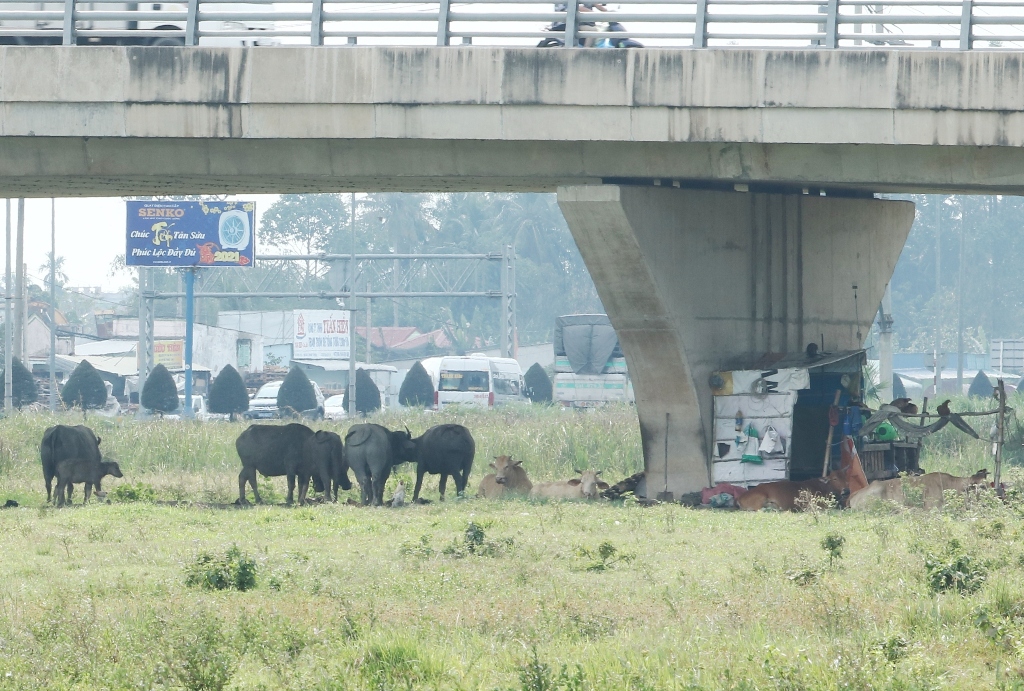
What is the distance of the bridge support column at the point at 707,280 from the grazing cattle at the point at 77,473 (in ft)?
24.0

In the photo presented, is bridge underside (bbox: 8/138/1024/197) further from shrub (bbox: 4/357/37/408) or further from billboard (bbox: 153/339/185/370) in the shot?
billboard (bbox: 153/339/185/370)

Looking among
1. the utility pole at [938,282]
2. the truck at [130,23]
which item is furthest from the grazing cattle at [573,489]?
the utility pole at [938,282]

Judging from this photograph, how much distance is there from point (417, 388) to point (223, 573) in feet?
147

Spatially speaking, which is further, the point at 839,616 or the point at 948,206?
the point at 948,206

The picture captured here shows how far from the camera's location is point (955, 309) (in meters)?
87.6

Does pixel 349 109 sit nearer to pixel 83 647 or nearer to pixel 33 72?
pixel 33 72

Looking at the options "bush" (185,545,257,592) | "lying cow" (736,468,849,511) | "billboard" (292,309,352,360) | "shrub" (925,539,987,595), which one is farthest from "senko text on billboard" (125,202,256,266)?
"shrub" (925,539,987,595)

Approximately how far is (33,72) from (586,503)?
894 cm

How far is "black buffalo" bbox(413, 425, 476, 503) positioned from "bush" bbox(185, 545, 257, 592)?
916cm

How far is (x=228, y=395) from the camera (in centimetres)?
5053

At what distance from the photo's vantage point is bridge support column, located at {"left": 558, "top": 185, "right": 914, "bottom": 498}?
18.3 meters

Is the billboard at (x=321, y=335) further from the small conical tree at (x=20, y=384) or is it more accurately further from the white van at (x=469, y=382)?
the small conical tree at (x=20, y=384)

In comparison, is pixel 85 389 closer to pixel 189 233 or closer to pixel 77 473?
pixel 189 233

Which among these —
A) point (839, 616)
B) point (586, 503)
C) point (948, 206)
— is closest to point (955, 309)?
point (948, 206)
